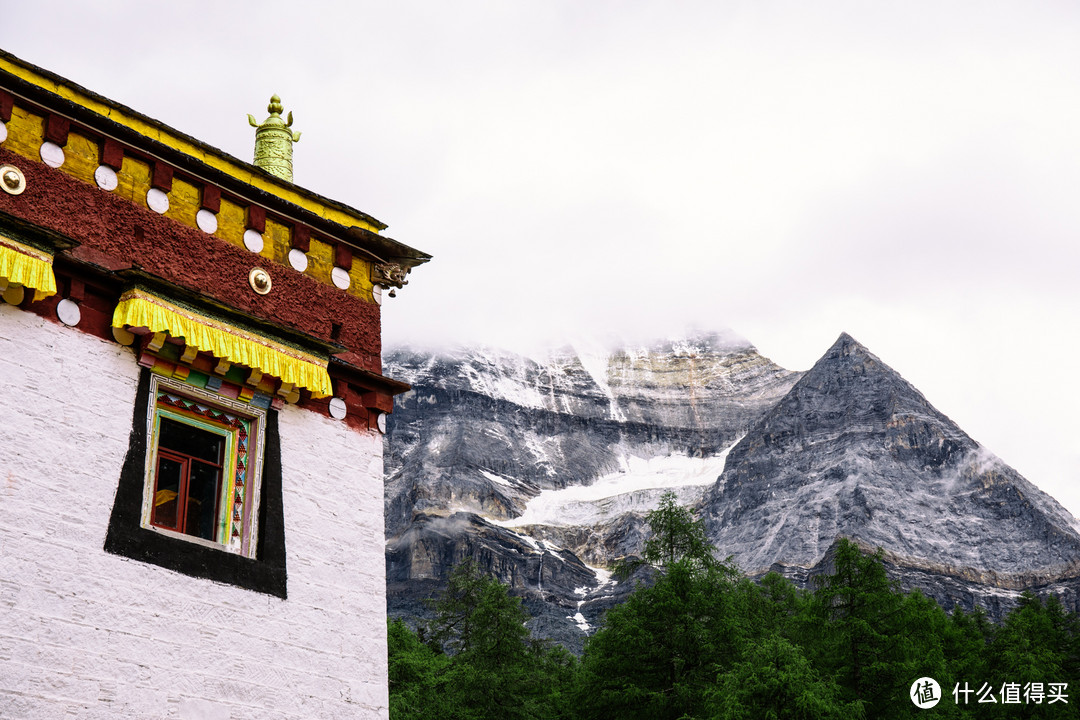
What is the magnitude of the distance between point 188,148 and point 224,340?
215 centimetres

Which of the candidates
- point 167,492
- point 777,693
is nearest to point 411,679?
point 777,693

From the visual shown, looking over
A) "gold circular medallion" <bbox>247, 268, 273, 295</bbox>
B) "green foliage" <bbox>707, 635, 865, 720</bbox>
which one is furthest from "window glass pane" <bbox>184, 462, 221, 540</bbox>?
"green foliage" <bbox>707, 635, 865, 720</bbox>

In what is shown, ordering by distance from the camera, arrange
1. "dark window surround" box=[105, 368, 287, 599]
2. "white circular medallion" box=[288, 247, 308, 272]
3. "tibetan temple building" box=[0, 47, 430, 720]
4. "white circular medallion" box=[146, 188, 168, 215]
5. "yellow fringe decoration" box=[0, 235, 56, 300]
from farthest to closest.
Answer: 1. "white circular medallion" box=[288, 247, 308, 272]
2. "white circular medallion" box=[146, 188, 168, 215]
3. "dark window surround" box=[105, 368, 287, 599]
4. "yellow fringe decoration" box=[0, 235, 56, 300]
5. "tibetan temple building" box=[0, 47, 430, 720]

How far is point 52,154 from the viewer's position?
11.0m

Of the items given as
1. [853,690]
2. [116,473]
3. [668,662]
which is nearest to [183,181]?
[116,473]

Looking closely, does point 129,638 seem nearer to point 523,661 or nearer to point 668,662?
point 668,662

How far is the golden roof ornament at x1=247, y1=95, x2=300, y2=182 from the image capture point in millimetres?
14195

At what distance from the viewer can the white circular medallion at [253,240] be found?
12406 mm

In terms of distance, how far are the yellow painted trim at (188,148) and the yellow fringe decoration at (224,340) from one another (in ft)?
5.74

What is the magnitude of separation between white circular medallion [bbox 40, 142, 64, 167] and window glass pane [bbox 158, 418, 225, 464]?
2468mm

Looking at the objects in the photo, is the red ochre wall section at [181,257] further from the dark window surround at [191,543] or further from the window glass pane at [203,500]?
the window glass pane at [203,500]

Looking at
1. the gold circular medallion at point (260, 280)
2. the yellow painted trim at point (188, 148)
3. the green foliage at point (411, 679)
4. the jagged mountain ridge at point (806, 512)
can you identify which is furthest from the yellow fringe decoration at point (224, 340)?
the jagged mountain ridge at point (806, 512)

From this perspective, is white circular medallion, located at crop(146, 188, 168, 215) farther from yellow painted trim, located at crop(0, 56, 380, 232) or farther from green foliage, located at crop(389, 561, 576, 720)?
green foliage, located at crop(389, 561, 576, 720)

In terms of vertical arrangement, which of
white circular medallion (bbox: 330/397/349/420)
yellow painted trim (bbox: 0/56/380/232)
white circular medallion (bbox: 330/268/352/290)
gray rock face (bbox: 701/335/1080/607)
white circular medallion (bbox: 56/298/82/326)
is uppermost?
gray rock face (bbox: 701/335/1080/607)
